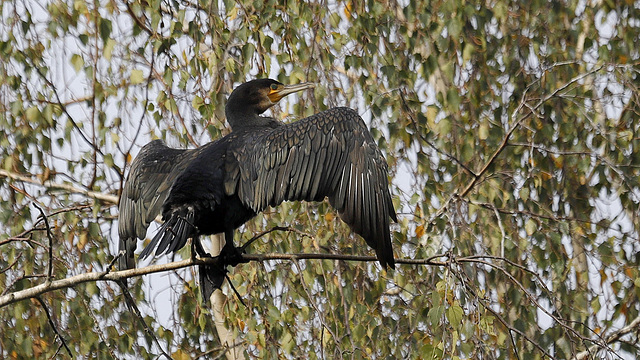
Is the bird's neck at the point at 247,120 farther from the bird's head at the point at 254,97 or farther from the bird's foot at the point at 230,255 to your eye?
the bird's foot at the point at 230,255

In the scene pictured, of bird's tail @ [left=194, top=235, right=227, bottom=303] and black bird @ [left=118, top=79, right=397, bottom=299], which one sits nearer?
black bird @ [left=118, top=79, right=397, bottom=299]

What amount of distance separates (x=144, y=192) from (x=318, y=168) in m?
0.68

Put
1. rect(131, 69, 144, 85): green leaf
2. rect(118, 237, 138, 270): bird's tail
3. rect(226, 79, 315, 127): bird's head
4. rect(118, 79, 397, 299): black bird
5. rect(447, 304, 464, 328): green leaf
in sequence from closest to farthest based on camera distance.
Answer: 1. rect(447, 304, 464, 328): green leaf
2. rect(118, 79, 397, 299): black bird
3. rect(118, 237, 138, 270): bird's tail
4. rect(131, 69, 144, 85): green leaf
5. rect(226, 79, 315, 127): bird's head

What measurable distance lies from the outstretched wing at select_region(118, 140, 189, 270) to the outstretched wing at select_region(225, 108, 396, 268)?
0.80 feet

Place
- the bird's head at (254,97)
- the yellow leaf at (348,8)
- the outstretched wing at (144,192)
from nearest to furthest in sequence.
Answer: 1. the outstretched wing at (144,192)
2. the bird's head at (254,97)
3. the yellow leaf at (348,8)

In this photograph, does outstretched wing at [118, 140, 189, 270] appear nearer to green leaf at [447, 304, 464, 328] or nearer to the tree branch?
the tree branch

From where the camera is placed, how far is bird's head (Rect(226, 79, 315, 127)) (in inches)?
156

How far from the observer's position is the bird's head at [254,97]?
3.96 metres

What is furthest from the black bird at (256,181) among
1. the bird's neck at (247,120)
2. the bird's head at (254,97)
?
the bird's head at (254,97)

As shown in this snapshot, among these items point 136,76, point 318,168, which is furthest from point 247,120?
point 318,168

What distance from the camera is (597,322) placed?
12.9ft

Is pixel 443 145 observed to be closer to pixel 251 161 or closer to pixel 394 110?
pixel 394 110

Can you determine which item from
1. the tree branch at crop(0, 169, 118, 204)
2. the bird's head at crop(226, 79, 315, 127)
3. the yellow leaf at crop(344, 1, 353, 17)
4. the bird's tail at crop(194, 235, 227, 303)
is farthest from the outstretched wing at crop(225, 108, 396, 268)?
the yellow leaf at crop(344, 1, 353, 17)

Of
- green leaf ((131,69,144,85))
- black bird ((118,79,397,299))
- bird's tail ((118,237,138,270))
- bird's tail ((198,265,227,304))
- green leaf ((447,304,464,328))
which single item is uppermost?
green leaf ((131,69,144,85))
